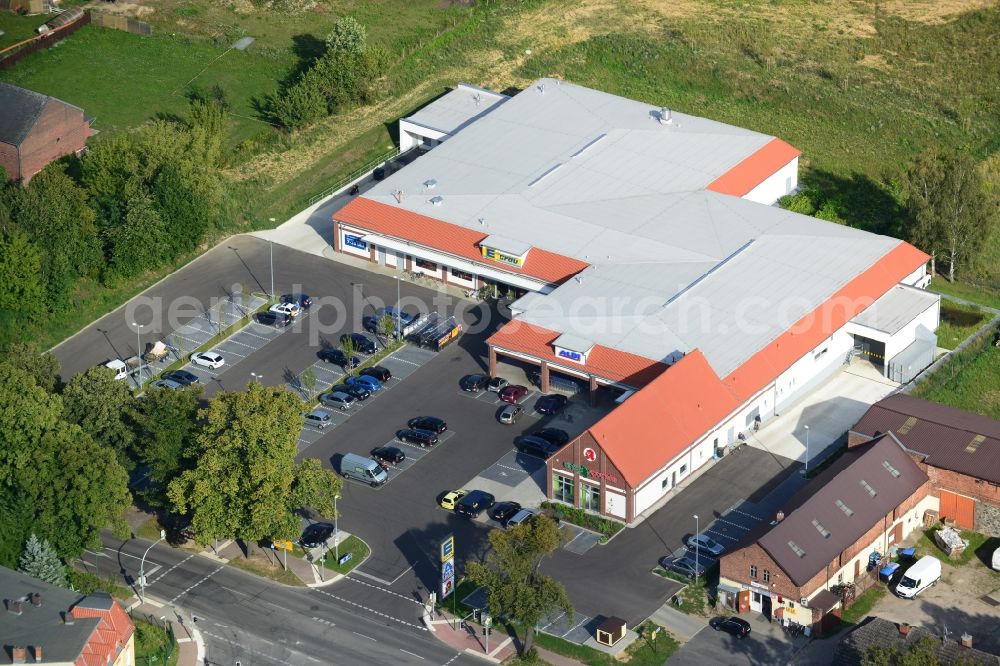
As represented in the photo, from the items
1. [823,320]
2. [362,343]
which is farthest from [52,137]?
[823,320]

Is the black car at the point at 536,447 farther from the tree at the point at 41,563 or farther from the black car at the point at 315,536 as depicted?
the tree at the point at 41,563

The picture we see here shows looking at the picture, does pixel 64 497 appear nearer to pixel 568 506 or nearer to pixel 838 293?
pixel 568 506

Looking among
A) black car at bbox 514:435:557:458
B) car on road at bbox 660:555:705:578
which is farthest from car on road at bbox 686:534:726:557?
black car at bbox 514:435:557:458

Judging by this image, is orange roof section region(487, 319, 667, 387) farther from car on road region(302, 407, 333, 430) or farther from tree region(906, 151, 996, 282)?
tree region(906, 151, 996, 282)

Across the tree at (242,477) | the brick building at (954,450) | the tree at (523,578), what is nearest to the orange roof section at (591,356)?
the brick building at (954,450)

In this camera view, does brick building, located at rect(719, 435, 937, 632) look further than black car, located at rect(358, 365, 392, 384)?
No

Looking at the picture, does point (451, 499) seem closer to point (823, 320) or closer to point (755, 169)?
point (823, 320)

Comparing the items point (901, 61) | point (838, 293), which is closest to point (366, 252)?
point (838, 293)
